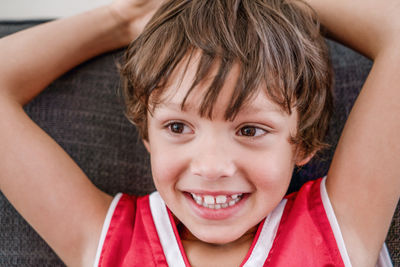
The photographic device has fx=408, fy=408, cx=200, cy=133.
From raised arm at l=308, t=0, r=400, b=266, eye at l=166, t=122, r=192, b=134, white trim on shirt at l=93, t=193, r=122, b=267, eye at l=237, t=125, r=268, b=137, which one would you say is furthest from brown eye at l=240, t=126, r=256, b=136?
white trim on shirt at l=93, t=193, r=122, b=267

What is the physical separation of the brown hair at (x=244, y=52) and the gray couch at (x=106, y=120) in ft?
0.55

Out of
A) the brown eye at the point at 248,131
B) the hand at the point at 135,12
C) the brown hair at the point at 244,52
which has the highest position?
the hand at the point at 135,12

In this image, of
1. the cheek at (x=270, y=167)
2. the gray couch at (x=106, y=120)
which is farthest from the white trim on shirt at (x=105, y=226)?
the cheek at (x=270, y=167)

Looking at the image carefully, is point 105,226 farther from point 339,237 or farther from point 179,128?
point 339,237

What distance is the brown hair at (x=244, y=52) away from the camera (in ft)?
2.42

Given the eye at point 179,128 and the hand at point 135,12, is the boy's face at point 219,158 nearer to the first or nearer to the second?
the eye at point 179,128

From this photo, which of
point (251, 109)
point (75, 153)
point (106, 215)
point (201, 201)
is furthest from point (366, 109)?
point (75, 153)

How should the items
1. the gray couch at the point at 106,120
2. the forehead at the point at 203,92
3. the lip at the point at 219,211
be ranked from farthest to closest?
the gray couch at the point at 106,120 → the lip at the point at 219,211 → the forehead at the point at 203,92

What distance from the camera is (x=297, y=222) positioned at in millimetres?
889

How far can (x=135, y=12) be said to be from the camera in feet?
3.59

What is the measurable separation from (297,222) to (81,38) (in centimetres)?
69

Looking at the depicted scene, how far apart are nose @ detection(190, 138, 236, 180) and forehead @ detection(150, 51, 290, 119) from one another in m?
0.06

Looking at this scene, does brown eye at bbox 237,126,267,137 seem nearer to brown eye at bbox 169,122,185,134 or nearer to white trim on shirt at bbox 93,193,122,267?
brown eye at bbox 169,122,185,134

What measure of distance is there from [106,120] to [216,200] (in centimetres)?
43
